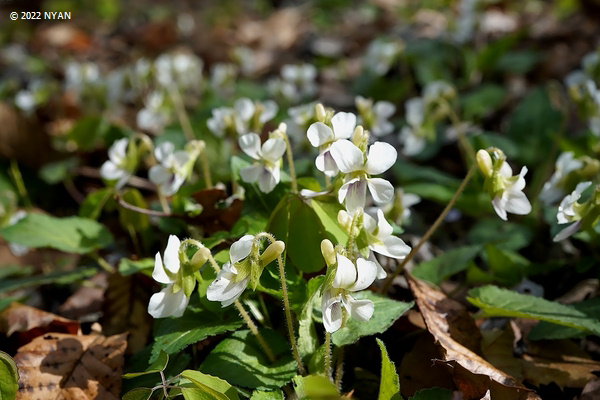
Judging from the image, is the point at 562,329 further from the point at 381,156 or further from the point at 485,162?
the point at 381,156

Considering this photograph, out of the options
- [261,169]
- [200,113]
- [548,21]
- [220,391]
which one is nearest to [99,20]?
[200,113]

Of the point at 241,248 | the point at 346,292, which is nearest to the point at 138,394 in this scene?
the point at 241,248

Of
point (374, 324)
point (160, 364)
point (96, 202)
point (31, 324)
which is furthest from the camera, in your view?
point (96, 202)

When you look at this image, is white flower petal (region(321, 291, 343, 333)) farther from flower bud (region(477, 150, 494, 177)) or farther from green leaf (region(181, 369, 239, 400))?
flower bud (region(477, 150, 494, 177))

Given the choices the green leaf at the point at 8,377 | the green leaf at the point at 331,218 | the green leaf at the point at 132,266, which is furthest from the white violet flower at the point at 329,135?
the green leaf at the point at 8,377

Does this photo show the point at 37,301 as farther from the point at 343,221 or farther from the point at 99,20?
the point at 99,20

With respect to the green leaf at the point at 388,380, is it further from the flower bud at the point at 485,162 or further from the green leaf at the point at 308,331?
the flower bud at the point at 485,162
